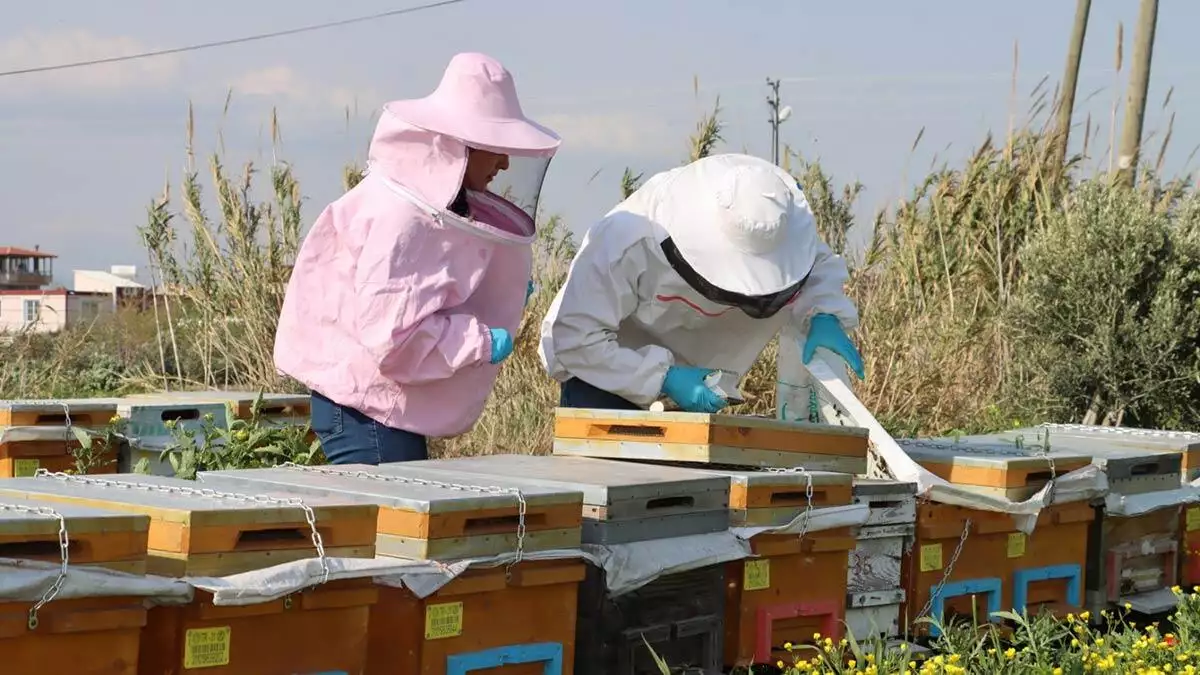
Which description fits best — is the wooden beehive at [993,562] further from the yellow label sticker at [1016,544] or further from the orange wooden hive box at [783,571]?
the orange wooden hive box at [783,571]

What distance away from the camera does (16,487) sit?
9.32ft

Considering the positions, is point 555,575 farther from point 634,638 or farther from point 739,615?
point 739,615

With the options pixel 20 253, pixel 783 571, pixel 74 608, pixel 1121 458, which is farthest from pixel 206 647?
pixel 20 253

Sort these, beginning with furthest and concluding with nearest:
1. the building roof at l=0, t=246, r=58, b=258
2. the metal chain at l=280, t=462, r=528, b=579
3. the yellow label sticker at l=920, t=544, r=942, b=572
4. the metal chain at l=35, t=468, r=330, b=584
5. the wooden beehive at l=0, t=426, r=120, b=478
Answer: the building roof at l=0, t=246, r=58, b=258
the wooden beehive at l=0, t=426, r=120, b=478
the yellow label sticker at l=920, t=544, r=942, b=572
the metal chain at l=280, t=462, r=528, b=579
the metal chain at l=35, t=468, r=330, b=584

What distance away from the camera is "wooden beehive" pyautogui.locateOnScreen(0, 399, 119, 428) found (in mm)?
4465

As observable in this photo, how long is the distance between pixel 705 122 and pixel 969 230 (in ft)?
8.54

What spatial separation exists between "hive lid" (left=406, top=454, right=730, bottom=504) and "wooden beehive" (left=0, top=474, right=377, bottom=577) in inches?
20.4

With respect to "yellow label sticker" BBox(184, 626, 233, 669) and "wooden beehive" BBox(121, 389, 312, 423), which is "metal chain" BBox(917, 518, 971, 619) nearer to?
"wooden beehive" BBox(121, 389, 312, 423)

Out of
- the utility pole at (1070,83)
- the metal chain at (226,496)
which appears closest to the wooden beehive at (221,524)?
the metal chain at (226,496)

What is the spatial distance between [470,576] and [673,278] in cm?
181

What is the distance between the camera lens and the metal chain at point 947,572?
434 centimetres

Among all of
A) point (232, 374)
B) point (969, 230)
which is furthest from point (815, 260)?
point (969, 230)

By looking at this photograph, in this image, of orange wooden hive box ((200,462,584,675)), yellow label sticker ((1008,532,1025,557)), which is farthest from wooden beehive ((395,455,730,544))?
yellow label sticker ((1008,532,1025,557))

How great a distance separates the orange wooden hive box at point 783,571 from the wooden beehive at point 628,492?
0.40 feet
